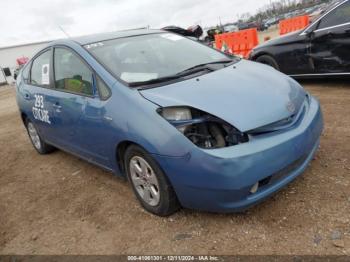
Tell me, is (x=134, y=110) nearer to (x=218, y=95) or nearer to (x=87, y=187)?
(x=218, y=95)

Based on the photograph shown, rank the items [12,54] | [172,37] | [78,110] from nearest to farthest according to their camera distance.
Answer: [78,110]
[172,37]
[12,54]

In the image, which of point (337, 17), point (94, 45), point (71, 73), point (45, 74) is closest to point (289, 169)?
point (94, 45)

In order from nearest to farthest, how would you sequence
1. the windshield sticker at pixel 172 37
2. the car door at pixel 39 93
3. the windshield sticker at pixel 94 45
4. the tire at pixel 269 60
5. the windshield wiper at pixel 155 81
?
the windshield wiper at pixel 155 81, the windshield sticker at pixel 94 45, the windshield sticker at pixel 172 37, the car door at pixel 39 93, the tire at pixel 269 60

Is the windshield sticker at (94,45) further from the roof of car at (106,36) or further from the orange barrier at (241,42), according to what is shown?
the orange barrier at (241,42)

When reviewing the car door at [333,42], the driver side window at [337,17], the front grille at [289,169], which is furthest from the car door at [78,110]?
the driver side window at [337,17]

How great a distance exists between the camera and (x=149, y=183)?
3.12 m

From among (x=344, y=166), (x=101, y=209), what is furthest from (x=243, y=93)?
(x=101, y=209)

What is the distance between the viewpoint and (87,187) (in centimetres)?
414

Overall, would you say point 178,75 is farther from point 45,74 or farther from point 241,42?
point 241,42

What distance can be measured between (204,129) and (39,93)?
2.71 meters

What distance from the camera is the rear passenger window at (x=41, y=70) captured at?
4.54m

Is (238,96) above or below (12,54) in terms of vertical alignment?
below

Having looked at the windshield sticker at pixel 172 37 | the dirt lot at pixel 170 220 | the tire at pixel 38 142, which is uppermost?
the windshield sticker at pixel 172 37

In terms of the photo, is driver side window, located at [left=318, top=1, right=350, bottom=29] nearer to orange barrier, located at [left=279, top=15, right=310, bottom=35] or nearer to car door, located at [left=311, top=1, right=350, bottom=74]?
car door, located at [left=311, top=1, right=350, bottom=74]
